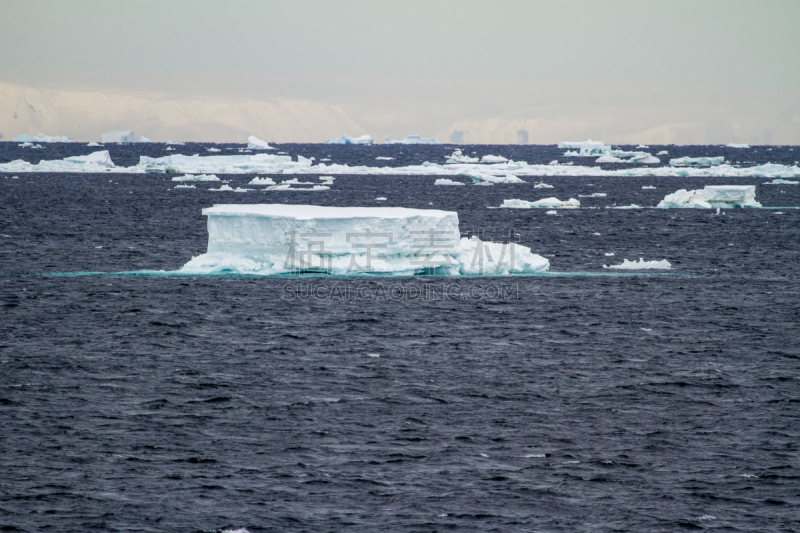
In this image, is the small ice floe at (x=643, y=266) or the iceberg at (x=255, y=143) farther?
the iceberg at (x=255, y=143)

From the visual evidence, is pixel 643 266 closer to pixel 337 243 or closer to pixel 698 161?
pixel 337 243

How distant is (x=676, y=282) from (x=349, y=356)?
11918 millimetres

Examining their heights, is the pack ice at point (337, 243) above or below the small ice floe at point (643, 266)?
above

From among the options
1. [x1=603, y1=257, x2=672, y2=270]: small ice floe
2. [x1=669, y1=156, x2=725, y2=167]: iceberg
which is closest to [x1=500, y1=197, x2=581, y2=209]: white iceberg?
[x1=603, y1=257, x2=672, y2=270]: small ice floe

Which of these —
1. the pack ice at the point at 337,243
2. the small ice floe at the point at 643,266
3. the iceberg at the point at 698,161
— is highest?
the iceberg at the point at 698,161

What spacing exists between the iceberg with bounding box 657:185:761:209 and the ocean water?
2236 cm

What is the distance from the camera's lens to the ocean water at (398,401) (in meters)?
8.43

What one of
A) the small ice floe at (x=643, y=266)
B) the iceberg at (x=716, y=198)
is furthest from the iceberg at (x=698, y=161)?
the small ice floe at (x=643, y=266)

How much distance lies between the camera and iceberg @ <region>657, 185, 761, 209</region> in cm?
4584

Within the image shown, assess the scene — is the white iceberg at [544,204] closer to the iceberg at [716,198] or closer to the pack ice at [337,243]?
the iceberg at [716,198]

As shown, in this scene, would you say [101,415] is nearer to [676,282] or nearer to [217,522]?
[217,522]

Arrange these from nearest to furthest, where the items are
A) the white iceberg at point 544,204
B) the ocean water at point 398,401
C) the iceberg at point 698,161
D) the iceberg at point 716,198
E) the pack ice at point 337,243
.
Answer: the ocean water at point 398,401
the pack ice at point 337,243
the white iceberg at point 544,204
the iceberg at point 716,198
the iceberg at point 698,161

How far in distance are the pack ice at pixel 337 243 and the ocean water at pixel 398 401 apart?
0.60 meters

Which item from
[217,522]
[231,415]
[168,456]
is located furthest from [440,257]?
[217,522]
